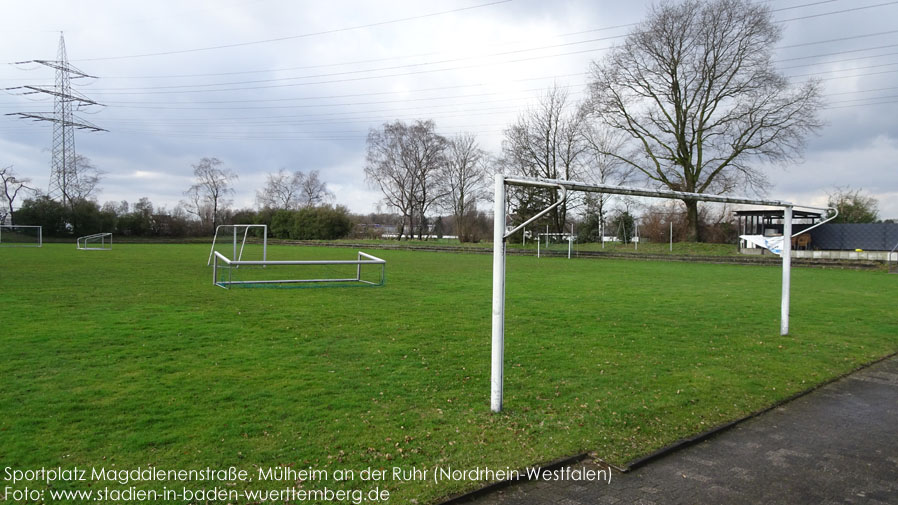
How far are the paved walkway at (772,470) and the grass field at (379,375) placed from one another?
0.86 feet

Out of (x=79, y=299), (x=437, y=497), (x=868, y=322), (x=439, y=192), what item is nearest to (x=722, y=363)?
(x=437, y=497)

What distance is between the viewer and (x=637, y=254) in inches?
1203

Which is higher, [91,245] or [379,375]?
[91,245]

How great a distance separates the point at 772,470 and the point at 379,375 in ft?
10.9

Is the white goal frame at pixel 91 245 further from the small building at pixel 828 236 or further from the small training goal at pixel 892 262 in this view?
the small training goal at pixel 892 262

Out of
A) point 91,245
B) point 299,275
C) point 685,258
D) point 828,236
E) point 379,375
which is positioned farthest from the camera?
point 91,245

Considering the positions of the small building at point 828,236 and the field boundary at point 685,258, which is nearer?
the field boundary at point 685,258

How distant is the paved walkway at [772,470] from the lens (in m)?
3.14

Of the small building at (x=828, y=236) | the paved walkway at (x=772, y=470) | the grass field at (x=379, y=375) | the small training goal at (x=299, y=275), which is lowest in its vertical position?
the paved walkway at (x=772, y=470)

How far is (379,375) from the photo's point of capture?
548 centimetres

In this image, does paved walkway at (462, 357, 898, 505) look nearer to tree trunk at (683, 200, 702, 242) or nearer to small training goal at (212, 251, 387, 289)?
small training goal at (212, 251, 387, 289)

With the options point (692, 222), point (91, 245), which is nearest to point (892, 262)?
point (692, 222)

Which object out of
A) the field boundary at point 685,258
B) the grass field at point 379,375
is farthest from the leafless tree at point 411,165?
the grass field at point 379,375

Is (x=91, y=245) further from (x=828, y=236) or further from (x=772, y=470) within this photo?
(x=828, y=236)
